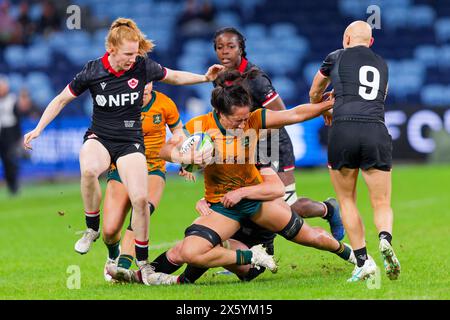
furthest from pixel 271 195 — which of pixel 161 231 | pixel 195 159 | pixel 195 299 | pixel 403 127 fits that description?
pixel 403 127

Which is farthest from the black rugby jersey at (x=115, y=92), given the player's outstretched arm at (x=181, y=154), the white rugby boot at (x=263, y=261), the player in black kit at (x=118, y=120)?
the white rugby boot at (x=263, y=261)

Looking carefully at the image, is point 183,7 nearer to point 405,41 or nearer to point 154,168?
point 405,41

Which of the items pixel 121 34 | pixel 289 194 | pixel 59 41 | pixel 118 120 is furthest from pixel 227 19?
pixel 121 34

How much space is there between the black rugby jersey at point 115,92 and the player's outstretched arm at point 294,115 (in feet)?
3.80

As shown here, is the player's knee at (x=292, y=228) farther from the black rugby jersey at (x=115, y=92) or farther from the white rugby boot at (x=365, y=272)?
the black rugby jersey at (x=115, y=92)

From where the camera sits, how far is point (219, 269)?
9.09m

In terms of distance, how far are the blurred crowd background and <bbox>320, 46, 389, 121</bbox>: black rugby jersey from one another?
1370cm

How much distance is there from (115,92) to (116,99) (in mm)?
62

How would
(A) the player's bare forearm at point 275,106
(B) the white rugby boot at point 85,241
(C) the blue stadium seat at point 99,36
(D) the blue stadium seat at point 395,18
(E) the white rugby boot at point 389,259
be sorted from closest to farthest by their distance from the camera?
1. (E) the white rugby boot at point 389,259
2. (B) the white rugby boot at point 85,241
3. (A) the player's bare forearm at point 275,106
4. (D) the blue stadium seat at point 395,18
5. (C) the blue stadium seat at point 99,36

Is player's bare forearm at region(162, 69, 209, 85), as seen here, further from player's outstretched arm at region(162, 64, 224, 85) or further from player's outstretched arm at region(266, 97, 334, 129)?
player's outstretched arm at region(266, 97, 334, 129)

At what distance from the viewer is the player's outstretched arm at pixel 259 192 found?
7504 mm

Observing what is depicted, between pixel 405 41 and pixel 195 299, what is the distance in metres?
19.0

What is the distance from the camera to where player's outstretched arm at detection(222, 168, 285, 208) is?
7504 millimetres

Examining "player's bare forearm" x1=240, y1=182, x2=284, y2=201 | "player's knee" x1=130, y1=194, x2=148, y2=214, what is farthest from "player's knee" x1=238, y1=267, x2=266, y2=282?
"player's knee" x1=130, y1=194, x2=148, y2=214
